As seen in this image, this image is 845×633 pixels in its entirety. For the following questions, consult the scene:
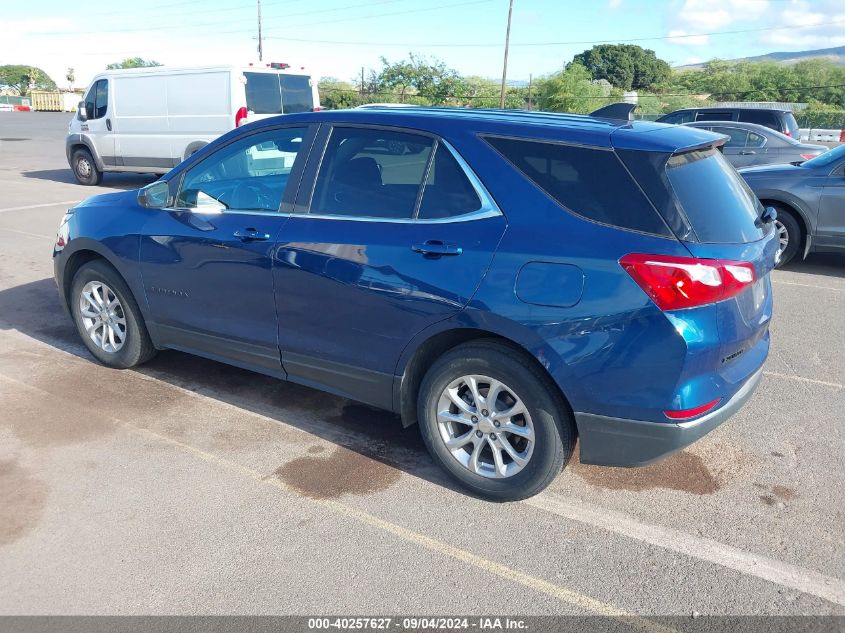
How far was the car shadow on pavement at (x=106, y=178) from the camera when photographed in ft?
53.9

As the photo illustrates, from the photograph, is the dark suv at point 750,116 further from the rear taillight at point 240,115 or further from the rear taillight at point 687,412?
the rear taillight at point 687,412

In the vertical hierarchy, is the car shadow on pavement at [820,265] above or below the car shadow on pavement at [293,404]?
above

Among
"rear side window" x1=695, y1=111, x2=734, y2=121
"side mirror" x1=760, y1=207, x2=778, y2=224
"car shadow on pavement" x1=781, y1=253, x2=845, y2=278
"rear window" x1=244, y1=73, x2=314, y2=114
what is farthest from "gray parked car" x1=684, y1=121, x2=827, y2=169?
"side mirror" x1=760, y1=207, x2=778, y2=224

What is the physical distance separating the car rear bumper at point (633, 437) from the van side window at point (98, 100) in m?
14.8

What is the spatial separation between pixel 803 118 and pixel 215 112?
A: 116ft

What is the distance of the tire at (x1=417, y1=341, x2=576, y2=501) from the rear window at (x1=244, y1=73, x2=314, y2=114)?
1116cm

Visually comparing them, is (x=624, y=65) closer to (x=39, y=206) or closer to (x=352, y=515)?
(x=39, y=206)

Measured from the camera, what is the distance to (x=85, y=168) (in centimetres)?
1602

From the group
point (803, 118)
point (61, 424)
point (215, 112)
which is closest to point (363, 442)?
point (61, 424)

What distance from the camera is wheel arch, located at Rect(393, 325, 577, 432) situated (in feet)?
10.9

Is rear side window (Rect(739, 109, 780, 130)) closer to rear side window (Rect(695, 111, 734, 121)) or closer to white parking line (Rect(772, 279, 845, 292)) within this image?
rear side window (Rect(695, 111, 734, 121))

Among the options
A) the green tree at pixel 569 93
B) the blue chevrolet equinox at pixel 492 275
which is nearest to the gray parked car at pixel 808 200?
the blue chevrolet equinox at pixel 492 275

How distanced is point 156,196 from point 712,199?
3.32 m

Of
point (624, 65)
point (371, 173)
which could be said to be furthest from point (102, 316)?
point (624, 65)
